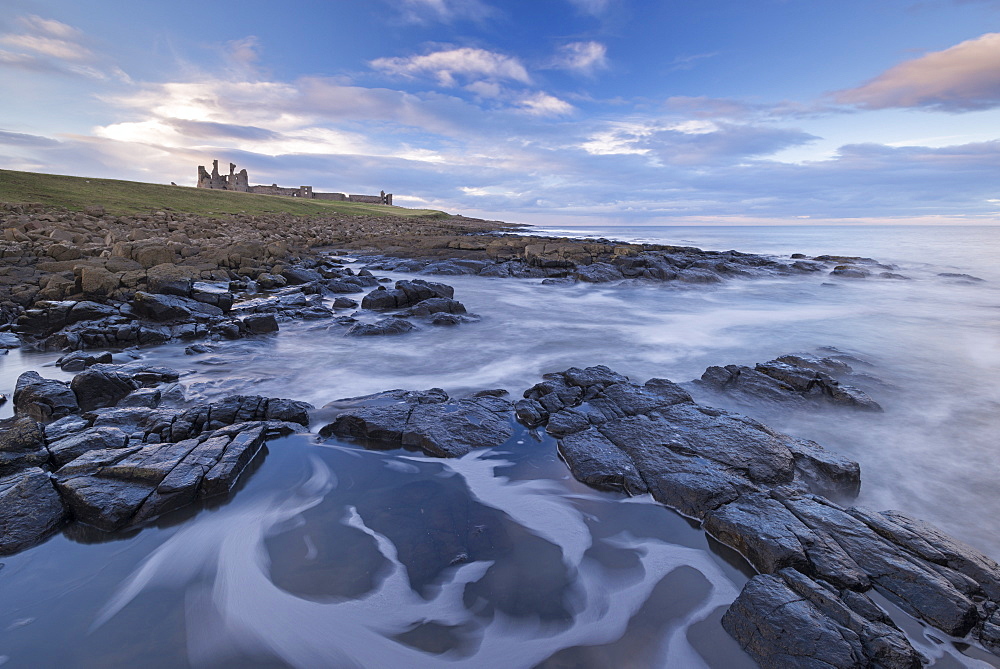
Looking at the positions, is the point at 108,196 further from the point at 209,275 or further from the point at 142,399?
the point at 142,399

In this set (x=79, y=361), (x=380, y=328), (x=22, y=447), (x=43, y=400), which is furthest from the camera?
(x=380, y=328)

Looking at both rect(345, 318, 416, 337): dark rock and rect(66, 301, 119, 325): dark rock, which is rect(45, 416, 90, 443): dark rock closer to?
rect(345, 318, 416, 337): dark rock

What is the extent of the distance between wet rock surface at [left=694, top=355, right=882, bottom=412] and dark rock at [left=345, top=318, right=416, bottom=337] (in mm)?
5990

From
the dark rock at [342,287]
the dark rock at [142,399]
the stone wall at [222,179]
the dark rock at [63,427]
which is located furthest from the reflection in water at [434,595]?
the stone wall at [222,179]

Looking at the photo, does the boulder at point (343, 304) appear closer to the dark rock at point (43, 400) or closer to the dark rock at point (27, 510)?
the dark rock at point (43, 400)

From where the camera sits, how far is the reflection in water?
268 cm

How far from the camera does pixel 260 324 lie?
8.80 meters

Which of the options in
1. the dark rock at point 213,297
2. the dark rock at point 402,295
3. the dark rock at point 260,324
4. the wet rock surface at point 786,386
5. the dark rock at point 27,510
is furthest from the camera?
the dark rock at point 402,295

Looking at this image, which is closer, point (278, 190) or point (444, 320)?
point (444, 320)

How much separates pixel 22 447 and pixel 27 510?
3.17 feet

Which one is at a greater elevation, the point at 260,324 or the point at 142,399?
the point at 260,324

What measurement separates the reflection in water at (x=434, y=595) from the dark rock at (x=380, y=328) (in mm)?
5655

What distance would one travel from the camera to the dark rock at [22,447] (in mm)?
3734

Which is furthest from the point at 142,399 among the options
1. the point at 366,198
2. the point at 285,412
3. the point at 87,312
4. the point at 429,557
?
the point at 366,198
